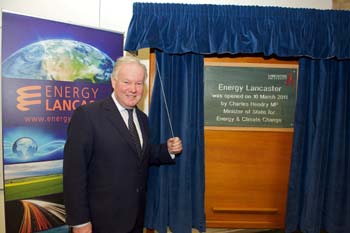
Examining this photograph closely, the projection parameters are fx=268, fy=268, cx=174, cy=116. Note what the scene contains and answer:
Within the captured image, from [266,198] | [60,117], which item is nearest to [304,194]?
[266,198]

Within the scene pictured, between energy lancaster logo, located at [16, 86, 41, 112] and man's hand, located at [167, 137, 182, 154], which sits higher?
energy lancaster logo, located at [16, 86, 41, 112]

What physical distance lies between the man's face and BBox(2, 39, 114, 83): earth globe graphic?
0.37 metres

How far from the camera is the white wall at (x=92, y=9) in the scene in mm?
1761

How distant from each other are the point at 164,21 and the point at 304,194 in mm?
1349

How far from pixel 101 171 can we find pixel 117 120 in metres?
0.26

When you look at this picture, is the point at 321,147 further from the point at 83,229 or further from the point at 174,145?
the point at 83,229

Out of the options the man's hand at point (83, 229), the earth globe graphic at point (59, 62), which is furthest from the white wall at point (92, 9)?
the man's hand at point (83, 229)

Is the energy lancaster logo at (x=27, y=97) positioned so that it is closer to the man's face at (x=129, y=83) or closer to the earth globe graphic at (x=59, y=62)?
the earth globe graphic at (x=59, y=62)

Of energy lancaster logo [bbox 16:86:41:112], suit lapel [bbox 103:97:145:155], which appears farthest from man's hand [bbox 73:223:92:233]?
energy lancaster logo [bbox 16:86:41:112]

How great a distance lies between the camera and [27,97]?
55.5 inches

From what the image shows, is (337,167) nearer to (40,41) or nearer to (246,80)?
(246,80)

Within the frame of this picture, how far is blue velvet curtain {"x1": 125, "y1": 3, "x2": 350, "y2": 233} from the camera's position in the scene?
1.54 m

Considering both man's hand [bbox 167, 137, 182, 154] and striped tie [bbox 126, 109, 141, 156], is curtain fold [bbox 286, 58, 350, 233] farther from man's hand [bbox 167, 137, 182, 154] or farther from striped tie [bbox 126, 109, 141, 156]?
striped tie [bbox 126, 109, 141, 156]

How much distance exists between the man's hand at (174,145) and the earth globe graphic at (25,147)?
2.40 ft
